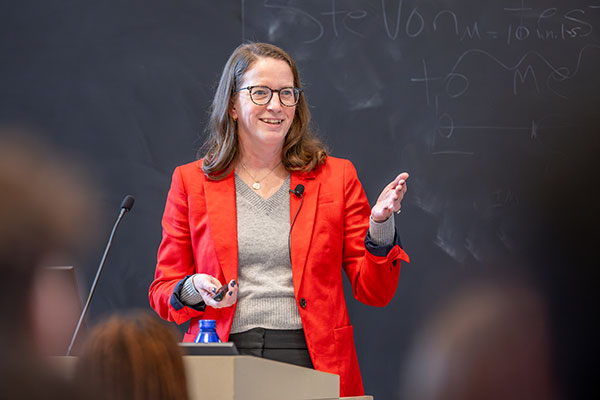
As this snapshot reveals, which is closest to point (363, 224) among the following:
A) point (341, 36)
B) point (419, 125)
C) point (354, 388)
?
point (354, 388)

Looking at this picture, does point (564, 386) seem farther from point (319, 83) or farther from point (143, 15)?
point (143, 15)

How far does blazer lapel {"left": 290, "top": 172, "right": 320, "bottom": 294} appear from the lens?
2.36 m

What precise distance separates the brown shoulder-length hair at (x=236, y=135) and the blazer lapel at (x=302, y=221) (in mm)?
51

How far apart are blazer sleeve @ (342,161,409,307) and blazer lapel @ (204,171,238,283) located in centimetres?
39

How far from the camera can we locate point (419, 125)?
3574mm

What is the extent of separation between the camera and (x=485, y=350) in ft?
11.3

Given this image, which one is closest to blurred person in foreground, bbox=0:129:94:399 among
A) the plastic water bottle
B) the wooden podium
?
the wooden podium

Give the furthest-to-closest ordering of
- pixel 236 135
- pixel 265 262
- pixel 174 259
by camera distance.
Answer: pixel 236 135 < pixel 174 259 < pixel 265 262

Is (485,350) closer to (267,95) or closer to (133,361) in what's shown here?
(267,95)

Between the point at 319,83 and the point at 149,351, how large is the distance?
288 centimetres

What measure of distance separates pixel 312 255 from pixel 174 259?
18.8 inches

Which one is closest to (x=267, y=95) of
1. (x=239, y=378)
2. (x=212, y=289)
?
(x=212, y=289)

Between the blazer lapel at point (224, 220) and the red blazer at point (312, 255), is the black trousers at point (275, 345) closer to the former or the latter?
the red blazer at point (312, 255)

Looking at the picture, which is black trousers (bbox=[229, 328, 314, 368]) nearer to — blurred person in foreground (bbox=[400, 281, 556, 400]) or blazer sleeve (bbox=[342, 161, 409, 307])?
blazer sleeve (bbox=[342, 161, 409, 307])
